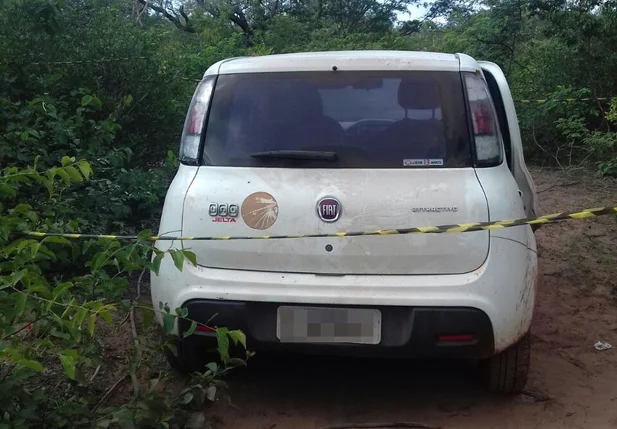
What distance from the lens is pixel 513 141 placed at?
4094 mm

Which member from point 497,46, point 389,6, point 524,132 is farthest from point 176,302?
point 389,6

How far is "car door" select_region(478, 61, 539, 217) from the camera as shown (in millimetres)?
4059

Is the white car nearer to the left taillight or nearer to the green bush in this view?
the left taillight

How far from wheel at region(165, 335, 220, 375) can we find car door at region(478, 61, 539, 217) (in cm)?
188

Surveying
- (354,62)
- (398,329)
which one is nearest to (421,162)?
(354,62)

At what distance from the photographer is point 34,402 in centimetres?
272

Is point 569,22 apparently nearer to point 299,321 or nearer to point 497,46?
point 497,46

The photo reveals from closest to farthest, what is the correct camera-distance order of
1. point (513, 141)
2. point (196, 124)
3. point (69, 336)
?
point (69, 336) → point (196, 124) → point (513, 141)

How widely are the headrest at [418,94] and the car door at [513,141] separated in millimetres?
1078

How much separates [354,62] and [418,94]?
0.32m

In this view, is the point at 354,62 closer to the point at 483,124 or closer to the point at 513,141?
the point at 483,124

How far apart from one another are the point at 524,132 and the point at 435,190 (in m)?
8.40

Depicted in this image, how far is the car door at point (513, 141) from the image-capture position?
4.06m

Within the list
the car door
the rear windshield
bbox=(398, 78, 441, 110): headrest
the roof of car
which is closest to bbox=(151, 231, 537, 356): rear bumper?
the rear windshield
